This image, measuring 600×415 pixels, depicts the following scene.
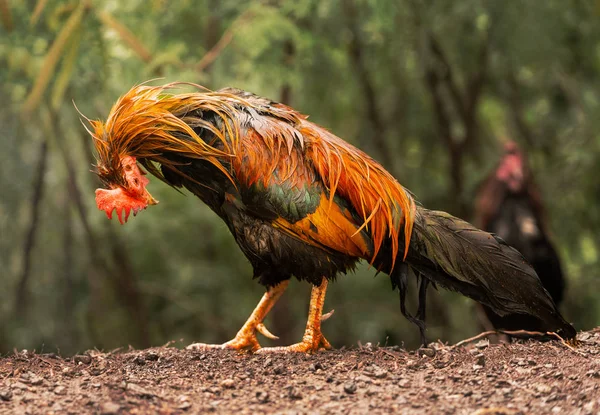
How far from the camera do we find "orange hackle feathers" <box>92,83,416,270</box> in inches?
200

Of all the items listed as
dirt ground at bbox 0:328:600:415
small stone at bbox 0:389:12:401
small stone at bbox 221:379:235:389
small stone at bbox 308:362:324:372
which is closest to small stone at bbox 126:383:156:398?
dirt ground at bbox 0:328:600:415

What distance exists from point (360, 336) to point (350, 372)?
343 inches

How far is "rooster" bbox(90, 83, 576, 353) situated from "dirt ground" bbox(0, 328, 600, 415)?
36 centimetres

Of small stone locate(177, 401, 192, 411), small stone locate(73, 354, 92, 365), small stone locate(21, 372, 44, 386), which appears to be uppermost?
small stone locate(73, 354, 92, 365)

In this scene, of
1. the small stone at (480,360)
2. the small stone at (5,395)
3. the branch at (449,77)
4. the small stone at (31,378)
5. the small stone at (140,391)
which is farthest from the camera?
the branch at (449,77)

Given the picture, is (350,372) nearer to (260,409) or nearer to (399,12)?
(260,409)

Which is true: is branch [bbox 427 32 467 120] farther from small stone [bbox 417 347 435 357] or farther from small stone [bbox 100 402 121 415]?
small stone [bbox 100 402 121 415]

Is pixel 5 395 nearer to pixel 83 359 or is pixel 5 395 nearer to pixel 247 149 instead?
pixel 83 359

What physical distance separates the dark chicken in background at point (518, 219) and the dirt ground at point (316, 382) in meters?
3.44

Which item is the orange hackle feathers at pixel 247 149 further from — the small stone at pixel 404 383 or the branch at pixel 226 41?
the branch at pixel 226 41

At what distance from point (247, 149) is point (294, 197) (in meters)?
0.39

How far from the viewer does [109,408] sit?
12.6 ft

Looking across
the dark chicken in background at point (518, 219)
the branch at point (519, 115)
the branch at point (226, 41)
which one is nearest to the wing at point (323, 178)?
the dark chicken in background at point (518, 219)

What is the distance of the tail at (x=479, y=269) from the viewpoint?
5195 millimetres
